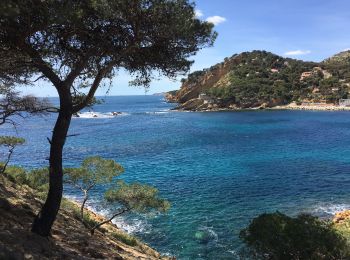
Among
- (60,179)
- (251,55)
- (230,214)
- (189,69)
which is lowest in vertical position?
(230,214)

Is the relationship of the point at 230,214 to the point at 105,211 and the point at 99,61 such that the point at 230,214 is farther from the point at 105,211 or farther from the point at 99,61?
the point at 99,61

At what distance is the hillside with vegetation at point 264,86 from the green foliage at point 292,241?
124182mm

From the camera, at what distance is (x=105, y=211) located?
27188 mm

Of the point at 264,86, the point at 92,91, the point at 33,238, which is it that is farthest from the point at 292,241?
the point at 264,86

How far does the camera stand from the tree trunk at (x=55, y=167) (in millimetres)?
11164

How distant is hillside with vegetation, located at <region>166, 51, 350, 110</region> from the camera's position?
141 metres

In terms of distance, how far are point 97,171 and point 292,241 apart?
35.8ft

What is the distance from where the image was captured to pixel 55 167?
1120 cm

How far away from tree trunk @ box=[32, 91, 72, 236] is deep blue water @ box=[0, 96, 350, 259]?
1107cm

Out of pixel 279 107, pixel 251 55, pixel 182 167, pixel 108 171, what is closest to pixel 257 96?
pixel 279 107

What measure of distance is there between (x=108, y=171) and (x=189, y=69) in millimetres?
7750

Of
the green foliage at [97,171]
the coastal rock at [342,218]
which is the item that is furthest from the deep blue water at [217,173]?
the green foliage at [97,171]

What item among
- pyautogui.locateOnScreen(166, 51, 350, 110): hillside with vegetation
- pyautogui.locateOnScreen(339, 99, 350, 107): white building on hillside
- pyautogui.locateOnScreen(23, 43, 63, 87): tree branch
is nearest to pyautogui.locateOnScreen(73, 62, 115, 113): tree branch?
pyautogui.locateOnScreen(23, 43, 63, 87): tree branch

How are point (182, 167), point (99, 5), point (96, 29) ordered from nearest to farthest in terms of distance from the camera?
point (99, 5) → point (96, 29) → point (182, 167)
